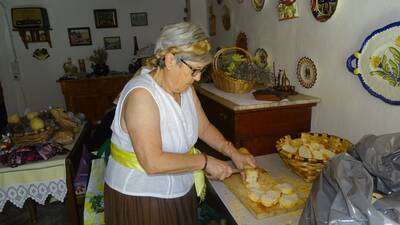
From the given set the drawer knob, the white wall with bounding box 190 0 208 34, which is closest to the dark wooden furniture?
the drawer knob

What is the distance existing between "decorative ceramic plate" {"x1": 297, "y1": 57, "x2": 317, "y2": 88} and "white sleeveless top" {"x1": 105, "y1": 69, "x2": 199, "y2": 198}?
2.40ft

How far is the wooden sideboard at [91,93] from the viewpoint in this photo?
3684mm

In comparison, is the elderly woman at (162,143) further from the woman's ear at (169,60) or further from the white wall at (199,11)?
the white wall at (199,11)

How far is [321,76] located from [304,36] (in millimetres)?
244

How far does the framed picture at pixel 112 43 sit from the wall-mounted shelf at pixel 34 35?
0.72 meters

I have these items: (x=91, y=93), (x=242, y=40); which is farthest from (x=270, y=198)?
(x=91, y=93)

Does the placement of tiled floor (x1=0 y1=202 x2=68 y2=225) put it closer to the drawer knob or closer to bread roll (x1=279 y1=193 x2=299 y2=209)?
the drawer knob

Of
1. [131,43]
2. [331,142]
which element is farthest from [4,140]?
[131,43]

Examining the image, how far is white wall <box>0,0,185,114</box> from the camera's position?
3891 millimetres

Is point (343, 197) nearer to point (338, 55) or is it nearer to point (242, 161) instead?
point (242, 161)

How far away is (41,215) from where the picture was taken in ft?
7.19

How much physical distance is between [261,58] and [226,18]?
723 millimetres

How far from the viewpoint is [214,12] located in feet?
9.52

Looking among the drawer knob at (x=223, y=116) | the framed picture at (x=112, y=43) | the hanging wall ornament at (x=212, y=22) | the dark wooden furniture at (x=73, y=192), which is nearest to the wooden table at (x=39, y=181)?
the dark wooden furniture at (x=73, y=192)
